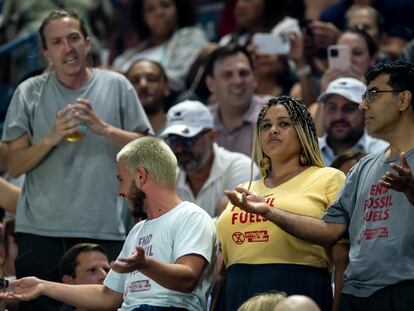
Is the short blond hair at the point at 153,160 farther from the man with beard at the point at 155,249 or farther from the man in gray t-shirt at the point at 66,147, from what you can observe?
the man in gray t-shirt at the point at 66,147

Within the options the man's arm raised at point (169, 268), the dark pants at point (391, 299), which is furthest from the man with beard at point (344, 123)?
the dark pants at point (391, 299)

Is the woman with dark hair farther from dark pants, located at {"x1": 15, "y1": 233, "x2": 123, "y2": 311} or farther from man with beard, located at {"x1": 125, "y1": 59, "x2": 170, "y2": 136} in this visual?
dark pants, located at {"x1": 15, "y1": 233, "x2": 123, "y2": 311}

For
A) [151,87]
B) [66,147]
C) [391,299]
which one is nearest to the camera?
Result: [391,299]

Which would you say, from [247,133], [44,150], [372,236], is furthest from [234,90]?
[372,236]

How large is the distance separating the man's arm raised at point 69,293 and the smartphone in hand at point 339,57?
3.43 meters

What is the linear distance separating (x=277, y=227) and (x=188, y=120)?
2.55 m

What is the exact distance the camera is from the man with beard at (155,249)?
6.70 metres

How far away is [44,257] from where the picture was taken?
8062 mm

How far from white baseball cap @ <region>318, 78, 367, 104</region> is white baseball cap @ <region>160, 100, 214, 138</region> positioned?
858 mm

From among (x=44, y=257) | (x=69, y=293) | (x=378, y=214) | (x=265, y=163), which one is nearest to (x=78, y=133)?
(x=44, y=257)

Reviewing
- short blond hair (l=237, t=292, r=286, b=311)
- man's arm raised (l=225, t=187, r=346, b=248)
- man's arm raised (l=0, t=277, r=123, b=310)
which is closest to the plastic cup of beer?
man's arm raised (l=0, t=277, r=123, b=310)

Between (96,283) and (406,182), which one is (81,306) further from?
(406,182)

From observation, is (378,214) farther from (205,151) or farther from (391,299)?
Answer: (205,151)

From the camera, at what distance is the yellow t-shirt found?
6707 millimetres
